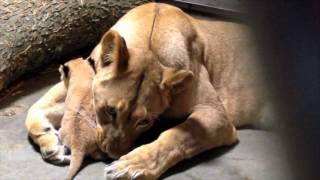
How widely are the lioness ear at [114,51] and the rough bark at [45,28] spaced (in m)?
1.02

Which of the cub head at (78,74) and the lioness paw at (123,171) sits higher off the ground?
the cub head at (78,74)

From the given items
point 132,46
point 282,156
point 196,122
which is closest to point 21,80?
point 132,46

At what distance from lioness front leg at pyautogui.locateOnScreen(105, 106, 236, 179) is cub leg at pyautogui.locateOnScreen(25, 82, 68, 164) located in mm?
381

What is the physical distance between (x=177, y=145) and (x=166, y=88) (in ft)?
0.91

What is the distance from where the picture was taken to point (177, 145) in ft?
8.04

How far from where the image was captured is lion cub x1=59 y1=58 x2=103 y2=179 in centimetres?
246

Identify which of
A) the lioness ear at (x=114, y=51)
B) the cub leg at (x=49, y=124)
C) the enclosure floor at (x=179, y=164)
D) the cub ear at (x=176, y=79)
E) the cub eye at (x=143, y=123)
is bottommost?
the enclosure floor at (x=179, y=164)

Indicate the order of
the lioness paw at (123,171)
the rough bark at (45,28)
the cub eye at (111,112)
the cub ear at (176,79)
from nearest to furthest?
the lioness paw at (123,171) → the cub eye at (111,112) → the cub ear at (176,79) → the rough bark at (45,28)

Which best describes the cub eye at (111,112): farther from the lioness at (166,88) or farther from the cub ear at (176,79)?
the cub ear at (176,79)

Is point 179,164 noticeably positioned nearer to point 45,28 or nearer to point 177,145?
point 177,145

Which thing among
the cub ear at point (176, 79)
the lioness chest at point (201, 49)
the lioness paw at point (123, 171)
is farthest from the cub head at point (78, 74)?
the lioness paw at point (123, 171)

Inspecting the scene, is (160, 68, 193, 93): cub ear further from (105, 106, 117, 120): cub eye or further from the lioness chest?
(105, 106, 117, 120): cub eye

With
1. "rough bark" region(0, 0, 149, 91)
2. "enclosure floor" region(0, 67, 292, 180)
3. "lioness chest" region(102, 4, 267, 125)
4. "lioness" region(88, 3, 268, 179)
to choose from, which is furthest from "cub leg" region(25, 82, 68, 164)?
"rough bark" region(0, 0, 149, 91)

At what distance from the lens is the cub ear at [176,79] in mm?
2467
